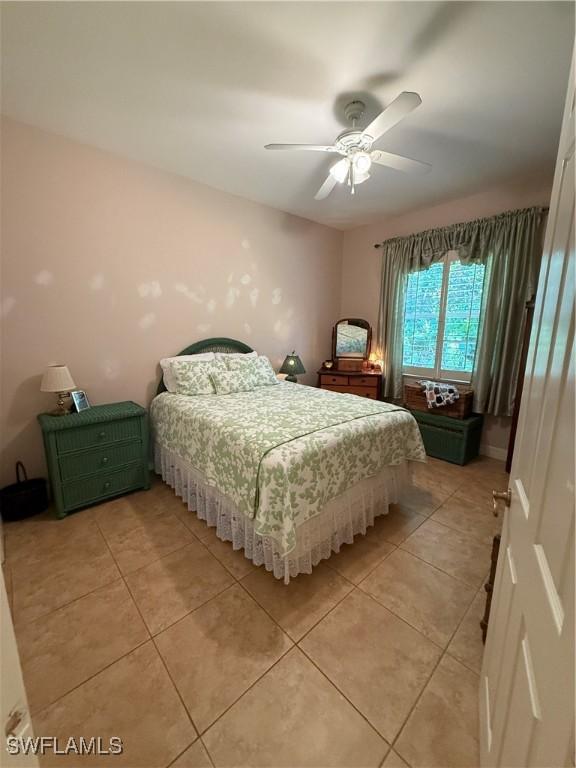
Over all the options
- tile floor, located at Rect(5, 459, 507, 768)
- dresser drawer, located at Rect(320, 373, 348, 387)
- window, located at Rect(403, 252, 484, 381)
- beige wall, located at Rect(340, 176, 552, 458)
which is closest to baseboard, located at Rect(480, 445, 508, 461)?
beige wall, located at Rect(340, 176, 552, 458)

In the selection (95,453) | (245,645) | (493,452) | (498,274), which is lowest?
(245,645)

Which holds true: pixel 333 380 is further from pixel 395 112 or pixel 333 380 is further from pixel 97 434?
pixel 395 112

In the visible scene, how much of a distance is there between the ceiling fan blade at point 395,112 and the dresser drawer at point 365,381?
100 inches

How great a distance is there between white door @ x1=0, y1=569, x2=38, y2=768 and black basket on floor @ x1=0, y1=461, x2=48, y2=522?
7.13 ft

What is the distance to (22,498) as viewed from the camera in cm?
219

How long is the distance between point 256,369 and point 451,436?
83.1 inches

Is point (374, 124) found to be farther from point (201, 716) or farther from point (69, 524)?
point (69, 524)

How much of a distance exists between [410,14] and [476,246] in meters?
2.22

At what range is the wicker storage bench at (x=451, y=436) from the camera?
310 cm

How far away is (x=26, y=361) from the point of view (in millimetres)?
2275

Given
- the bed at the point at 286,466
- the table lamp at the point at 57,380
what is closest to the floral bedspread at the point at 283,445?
the bed at the point at 286,466

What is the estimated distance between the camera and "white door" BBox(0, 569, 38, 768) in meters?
0.46

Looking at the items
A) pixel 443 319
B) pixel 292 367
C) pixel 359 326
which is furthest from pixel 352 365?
pixel 443 319

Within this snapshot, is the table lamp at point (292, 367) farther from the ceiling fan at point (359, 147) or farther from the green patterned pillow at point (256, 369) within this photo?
the ceiling fan at point (359, 147)
